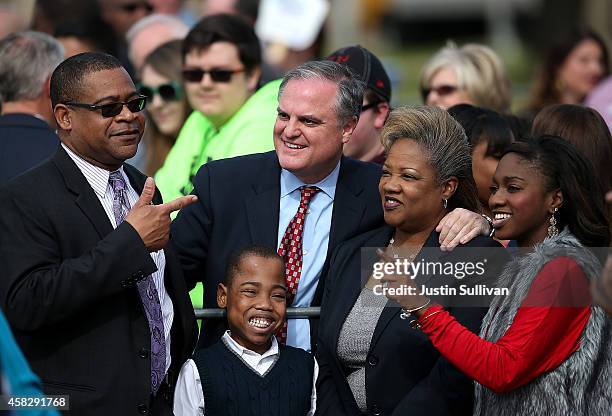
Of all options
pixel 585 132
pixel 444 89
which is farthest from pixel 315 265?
pixel 444 89

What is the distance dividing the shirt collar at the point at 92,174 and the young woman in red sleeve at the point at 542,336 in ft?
3.88

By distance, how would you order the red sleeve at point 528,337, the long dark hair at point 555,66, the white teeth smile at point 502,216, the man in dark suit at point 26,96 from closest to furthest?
the red sleeve at point 528,337 → the white teeth smile at point 502,216 → the man in dark suit at point 26,96 → the long dark hair at point 555,66

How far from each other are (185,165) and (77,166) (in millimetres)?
2187

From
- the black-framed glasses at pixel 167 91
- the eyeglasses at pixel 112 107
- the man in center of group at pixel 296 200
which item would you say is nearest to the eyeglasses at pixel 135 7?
the black-framed glasses at pixel 167 91

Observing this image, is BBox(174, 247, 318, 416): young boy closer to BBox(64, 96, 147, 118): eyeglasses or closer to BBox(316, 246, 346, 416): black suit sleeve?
BBox(316, 246, 346, 416): black suit sleeve

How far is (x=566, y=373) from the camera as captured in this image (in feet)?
15.0

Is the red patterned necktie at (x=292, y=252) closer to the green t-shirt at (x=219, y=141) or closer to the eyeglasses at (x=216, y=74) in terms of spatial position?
the green t-shirt at (x=219, y=141)

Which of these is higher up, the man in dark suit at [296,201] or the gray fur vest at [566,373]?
the man in dark suit at [296,201]

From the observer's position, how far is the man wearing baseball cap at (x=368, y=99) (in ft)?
21.5

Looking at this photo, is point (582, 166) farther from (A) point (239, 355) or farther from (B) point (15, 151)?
(B) point (15, 151)

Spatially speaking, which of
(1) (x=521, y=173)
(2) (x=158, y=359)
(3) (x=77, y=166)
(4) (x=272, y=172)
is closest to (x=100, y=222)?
(3) (x=77, y=166)

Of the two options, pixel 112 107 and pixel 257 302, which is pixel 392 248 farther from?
pixel 112 107

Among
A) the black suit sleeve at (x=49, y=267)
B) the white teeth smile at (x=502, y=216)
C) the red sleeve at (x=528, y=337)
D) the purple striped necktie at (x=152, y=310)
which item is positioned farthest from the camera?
the white teeth smile at (x=502, y=216)

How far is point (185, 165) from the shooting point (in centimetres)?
686
